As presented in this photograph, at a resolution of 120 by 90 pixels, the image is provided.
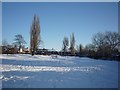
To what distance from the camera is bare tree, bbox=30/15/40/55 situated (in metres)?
40.9

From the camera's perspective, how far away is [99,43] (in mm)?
66562

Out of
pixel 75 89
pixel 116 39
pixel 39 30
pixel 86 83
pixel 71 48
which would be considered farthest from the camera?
pixel 71 48

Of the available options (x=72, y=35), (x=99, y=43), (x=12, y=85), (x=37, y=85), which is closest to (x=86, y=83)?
(x=37, y=85)

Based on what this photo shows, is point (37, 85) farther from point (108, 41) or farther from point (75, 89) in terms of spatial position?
point (108, 41)

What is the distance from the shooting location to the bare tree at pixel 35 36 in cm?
4091

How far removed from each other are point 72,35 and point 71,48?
196 inches

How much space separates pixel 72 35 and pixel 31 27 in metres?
31.6

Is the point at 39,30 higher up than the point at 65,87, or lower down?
higher up

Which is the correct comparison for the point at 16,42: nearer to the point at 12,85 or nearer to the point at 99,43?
the point at 99,43

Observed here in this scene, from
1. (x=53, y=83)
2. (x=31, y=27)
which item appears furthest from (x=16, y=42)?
(x=53, y=83)

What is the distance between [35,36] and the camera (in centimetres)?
4128

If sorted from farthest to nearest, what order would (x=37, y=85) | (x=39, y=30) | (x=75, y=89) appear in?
(x=39, y=30), (x=37, y=85), (x=75, y=89)

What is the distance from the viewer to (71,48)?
7062cm

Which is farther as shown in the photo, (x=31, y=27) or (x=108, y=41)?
(x=108, y=41)
